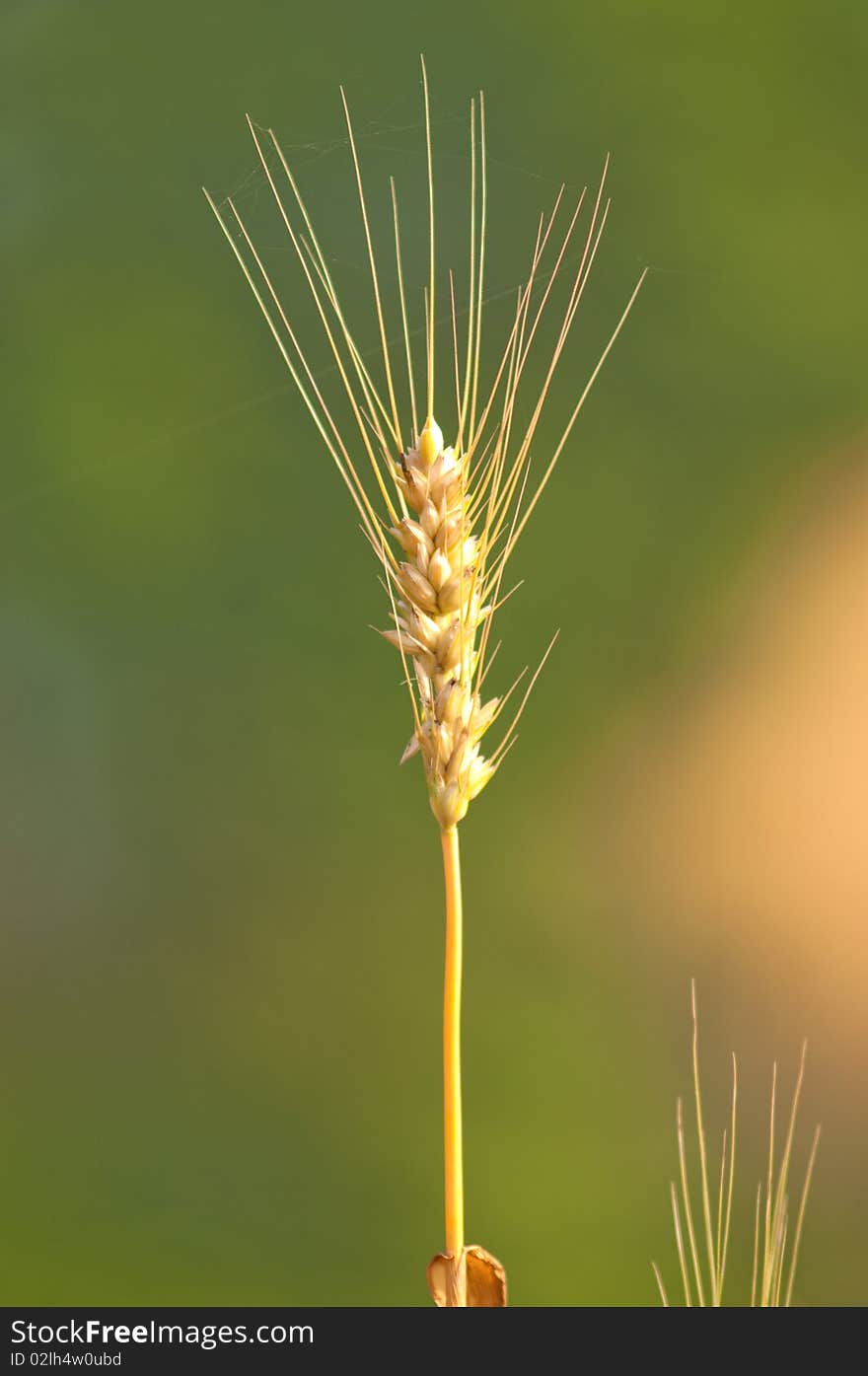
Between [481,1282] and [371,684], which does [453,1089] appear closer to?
[481,1282]

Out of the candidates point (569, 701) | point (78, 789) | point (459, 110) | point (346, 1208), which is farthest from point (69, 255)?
point (346, 1208)

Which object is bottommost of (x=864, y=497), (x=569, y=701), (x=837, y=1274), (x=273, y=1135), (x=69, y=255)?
(x=837, y=1274)

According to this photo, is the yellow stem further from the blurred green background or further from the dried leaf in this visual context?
the blurred green background

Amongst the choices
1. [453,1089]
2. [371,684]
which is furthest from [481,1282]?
[371,684]

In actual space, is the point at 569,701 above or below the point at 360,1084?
above

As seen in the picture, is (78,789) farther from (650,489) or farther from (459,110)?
(459,110)

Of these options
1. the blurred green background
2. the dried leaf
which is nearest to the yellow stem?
the dried leaf

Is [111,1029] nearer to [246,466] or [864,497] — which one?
[246,466]
